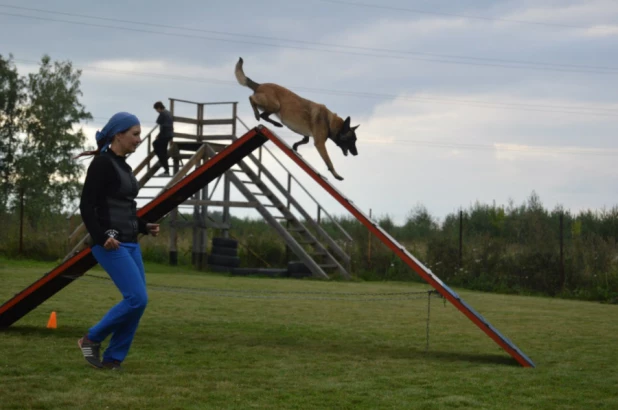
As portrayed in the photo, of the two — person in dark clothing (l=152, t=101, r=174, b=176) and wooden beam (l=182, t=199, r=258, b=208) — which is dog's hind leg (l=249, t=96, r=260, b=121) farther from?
wooden beam (l=182, t=199, r=258, b=208)

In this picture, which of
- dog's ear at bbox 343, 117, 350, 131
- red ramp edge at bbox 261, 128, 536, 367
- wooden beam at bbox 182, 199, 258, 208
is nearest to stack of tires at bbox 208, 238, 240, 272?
wooden beam at bbox 182, 199, 258, 208

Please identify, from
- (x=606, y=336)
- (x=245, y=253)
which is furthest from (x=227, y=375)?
(x=245, y=253)

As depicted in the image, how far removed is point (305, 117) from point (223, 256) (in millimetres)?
11231

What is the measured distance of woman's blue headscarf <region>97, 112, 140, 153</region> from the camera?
5.44 meters

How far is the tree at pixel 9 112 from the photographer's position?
3891 centimetres

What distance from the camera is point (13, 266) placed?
1708cm

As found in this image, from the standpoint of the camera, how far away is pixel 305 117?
27.6 feet

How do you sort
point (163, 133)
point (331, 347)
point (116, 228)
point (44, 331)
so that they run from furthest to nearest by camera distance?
point (163, 133) < point (44, 331) < point (331, 347) < point (116, 228)

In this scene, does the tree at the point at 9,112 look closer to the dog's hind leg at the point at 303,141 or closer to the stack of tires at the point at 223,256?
the stack of tires at the point at 223,256

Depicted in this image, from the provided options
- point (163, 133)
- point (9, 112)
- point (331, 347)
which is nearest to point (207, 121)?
point (163, 133)

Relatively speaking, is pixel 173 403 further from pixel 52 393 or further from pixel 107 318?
pixel 107 318

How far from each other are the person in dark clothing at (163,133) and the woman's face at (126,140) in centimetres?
1184

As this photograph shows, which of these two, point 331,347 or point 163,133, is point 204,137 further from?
point 331,347

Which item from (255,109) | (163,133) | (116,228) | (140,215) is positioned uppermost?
(163,133)
